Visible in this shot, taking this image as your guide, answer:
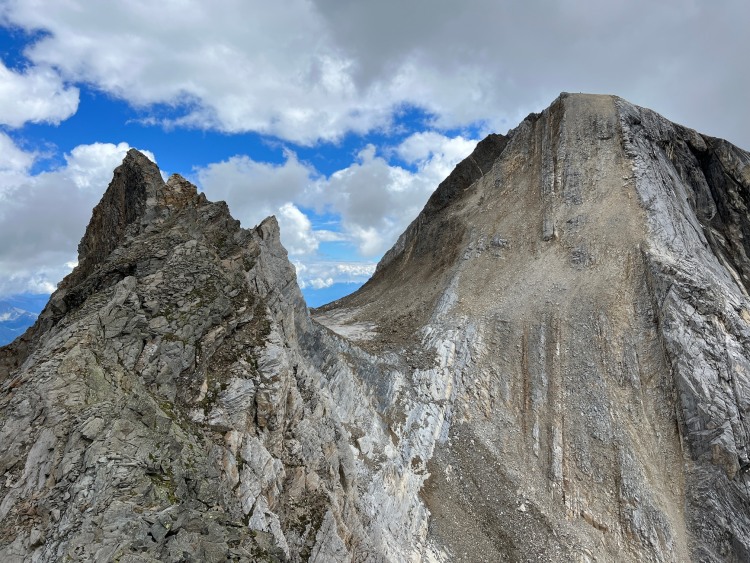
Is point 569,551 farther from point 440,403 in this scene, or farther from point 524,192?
point 524,192

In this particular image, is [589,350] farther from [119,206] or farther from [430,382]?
[119,206]

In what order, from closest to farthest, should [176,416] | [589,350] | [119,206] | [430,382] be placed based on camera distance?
1. [176,416]
2. [119,206]
3. [430,382]
4. [589,350]

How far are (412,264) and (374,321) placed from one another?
37.6 feet

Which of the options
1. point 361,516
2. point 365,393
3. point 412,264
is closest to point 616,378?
point 365,393

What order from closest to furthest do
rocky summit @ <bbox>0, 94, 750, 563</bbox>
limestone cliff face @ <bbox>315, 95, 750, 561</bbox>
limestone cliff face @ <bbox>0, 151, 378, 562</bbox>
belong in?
limestone cliff face @ <bbox>0, 151, 378, 562</bbox> → rocky summit @ <bbox>0, 94, 750, 563</bbox> → limestone cliff face @ <bbox>315, 95, 750, 561</bbox>

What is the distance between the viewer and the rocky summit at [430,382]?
1105 centimetres

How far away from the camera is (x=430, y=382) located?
91.0 ft

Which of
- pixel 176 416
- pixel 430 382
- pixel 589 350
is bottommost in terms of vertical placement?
pixel 176 416

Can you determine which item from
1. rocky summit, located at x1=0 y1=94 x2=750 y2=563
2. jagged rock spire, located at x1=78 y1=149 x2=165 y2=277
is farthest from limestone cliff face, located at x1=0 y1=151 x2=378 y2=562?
jagged rock spire, located at x1=78 y1=149 x2=165 y2=277

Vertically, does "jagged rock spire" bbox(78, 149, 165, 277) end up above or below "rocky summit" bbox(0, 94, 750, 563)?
above

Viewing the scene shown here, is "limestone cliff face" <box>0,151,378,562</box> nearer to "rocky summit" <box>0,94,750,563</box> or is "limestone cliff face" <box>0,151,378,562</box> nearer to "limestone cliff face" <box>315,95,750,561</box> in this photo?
"rocky summit" <box>0,94,750,563</box>

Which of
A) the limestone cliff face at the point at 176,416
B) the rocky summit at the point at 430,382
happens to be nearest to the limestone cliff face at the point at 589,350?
the rocky summit at the point at 430,382

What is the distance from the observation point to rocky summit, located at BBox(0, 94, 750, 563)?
36.2ft

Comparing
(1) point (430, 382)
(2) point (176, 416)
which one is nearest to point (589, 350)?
(1) point (430, 382)
